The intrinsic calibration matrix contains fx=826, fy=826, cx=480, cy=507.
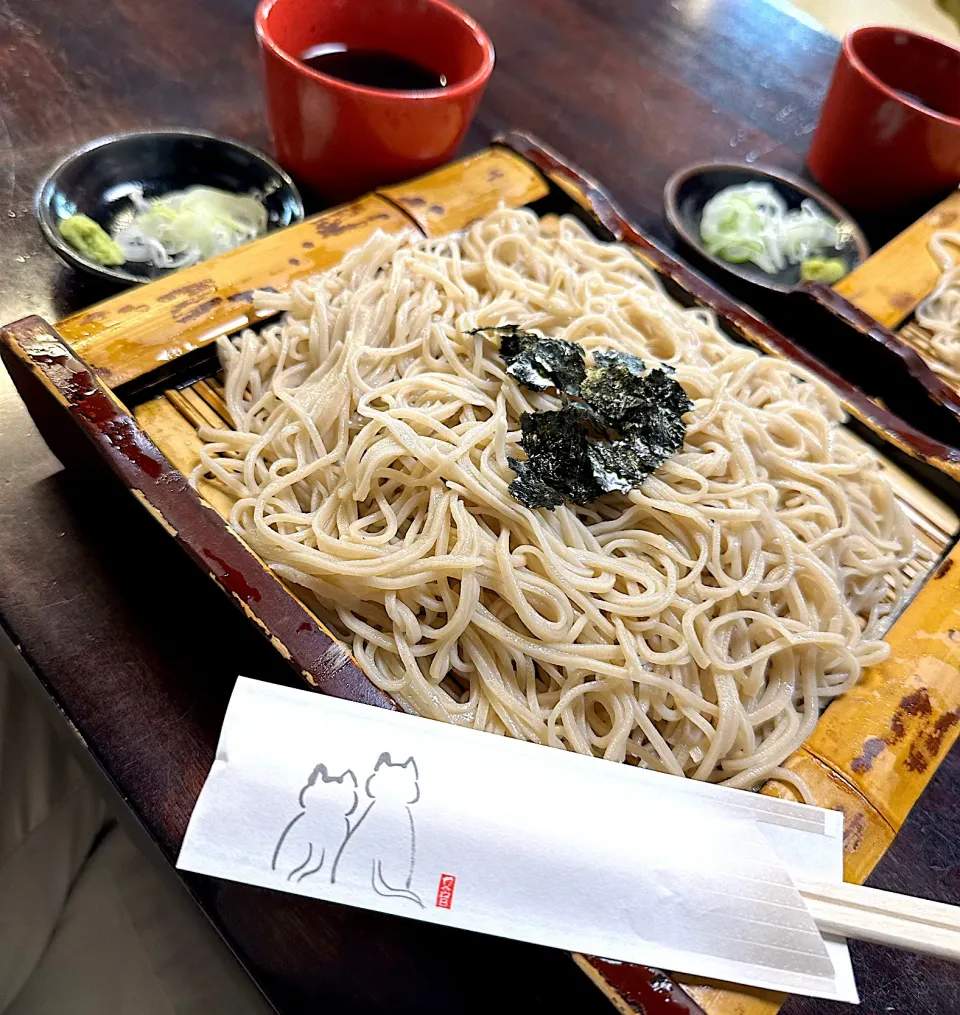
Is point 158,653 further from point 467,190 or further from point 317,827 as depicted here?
point 467,190

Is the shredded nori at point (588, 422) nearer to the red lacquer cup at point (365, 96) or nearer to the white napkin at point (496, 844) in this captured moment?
the white napkin at point (496, 844)

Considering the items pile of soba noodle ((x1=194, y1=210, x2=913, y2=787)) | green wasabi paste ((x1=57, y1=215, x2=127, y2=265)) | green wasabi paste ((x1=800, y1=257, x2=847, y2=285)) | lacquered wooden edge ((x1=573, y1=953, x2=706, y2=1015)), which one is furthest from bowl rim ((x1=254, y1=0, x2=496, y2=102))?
lacquered wooden edge ((x1=573, y1=953, x2=706, y2=1015))

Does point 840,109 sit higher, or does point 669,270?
point 840,109

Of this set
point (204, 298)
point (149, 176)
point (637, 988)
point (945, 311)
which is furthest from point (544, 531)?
point (945, 311)

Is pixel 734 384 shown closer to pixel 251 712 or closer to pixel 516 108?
pixel 251 712

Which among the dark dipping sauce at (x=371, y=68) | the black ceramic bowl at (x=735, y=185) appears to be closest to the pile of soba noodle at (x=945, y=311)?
the black ceramic bowl at (x=735, y=185)

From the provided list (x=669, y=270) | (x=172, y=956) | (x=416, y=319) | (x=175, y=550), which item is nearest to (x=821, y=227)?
(x=669, y=270)
